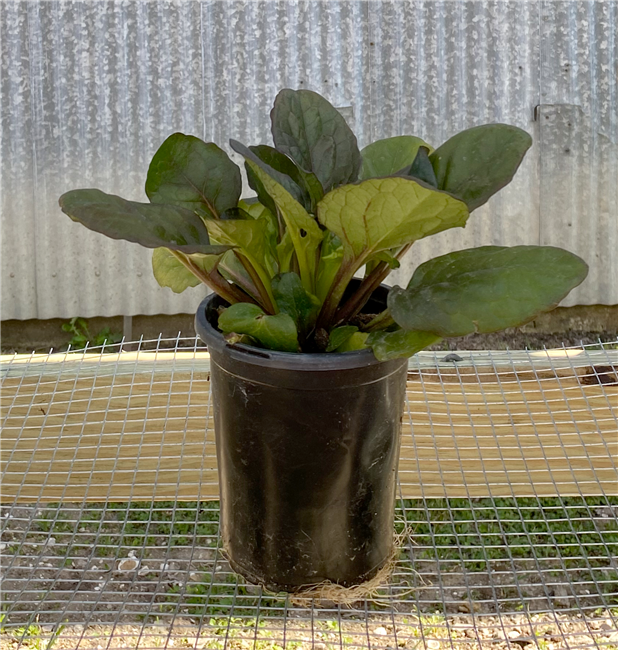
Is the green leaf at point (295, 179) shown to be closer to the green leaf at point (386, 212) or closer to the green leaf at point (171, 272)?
the green leaf at point (386, 212)

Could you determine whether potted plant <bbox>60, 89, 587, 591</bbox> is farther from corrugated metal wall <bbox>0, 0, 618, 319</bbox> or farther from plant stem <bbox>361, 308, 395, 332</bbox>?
corrugated metal wall <bbox>0, 0, 618, 319</bbox>

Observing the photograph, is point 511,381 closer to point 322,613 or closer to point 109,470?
point 322,613

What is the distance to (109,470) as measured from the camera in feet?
3.42

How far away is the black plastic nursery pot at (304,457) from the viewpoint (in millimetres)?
696

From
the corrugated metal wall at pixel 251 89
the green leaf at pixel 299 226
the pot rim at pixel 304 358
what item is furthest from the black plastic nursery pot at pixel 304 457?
the corrugated metal wall at pixel 251 89

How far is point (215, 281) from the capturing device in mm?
715

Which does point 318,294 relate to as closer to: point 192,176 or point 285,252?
point 285,252

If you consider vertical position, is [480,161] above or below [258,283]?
above

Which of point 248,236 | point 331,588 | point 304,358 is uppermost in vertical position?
point 248,236

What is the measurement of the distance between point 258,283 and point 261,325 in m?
0.07

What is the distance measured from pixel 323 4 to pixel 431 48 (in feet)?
1.12

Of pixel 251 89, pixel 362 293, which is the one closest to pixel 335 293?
pixel 362 293

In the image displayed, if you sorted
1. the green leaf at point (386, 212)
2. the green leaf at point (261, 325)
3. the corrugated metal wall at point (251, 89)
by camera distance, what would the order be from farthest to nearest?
the corrugated metal wall at point (251, 89) → the green leaf at point (261, 325) → the green leaf at point (386, 212)

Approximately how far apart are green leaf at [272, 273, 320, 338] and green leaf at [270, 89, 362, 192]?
101mm
